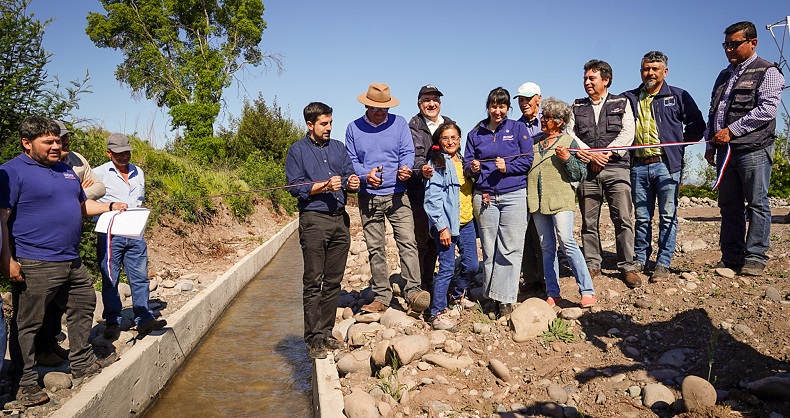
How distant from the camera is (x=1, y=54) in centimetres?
593

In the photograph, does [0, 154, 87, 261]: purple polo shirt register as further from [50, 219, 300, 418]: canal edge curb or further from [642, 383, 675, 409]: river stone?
[642, 383, 675, 409]: river stone

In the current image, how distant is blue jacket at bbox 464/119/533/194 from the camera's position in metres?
4.81

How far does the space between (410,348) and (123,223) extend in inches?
98.2

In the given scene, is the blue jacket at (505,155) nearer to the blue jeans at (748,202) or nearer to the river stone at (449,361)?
the river stone at (449,361)

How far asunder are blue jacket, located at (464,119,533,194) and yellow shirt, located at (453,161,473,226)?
187mm

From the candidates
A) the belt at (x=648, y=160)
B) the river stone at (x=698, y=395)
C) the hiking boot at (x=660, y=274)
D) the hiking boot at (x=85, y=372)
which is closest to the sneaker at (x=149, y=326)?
the hiking boot at (x=85, y=372)

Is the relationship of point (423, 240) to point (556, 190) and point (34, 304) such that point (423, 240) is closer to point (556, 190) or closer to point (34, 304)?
point (556, 190)

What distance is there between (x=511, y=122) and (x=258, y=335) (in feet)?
12.4

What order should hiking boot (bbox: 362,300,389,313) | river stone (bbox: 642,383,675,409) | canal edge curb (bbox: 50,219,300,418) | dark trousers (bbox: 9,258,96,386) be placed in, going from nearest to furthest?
river stone (bbox: 642,383,675,409)
canal edge curb (bbox: 50,219,300,418)
dark trousers (bbox: 9,258,96,386)
hiking boot (bbox: 362,300,389,313)

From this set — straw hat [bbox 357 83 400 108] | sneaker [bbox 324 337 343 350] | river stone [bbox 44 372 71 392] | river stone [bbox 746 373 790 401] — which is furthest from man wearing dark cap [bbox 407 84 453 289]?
river stone [bbox 44 372 71 392]

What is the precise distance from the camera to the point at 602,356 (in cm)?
396

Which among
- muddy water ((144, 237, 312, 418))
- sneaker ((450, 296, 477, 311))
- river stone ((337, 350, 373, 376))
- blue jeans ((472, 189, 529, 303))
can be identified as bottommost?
muddy water ((144, 237, 312, 418))

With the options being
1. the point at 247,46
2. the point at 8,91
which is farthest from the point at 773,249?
the point at 247,46

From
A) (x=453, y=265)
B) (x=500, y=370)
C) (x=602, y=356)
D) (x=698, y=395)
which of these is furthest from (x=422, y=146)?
(x=698, y=395)
